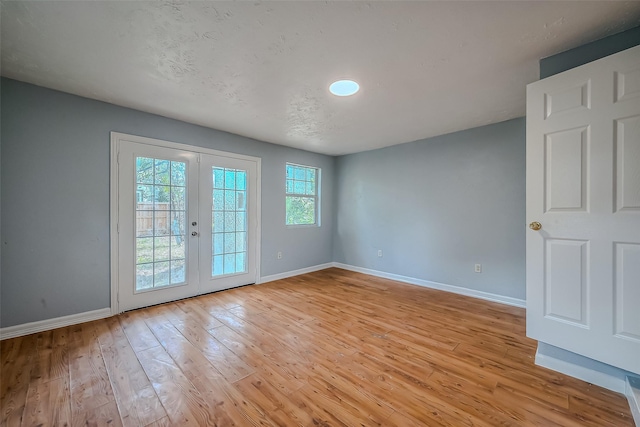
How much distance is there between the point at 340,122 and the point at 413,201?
186 cm

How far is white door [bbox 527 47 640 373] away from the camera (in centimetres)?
145

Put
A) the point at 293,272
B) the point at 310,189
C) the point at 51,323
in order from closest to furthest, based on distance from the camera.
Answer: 1. the point at 51,323
2. the point at 293,272
3. the point at 310,189

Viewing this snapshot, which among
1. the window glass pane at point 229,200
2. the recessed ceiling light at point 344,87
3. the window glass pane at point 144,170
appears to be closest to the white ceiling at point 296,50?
the recessed ceiling light at point 344,87

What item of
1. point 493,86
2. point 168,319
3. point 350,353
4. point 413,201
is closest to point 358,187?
point 413,201

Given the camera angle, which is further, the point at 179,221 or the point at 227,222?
the point at 227,222

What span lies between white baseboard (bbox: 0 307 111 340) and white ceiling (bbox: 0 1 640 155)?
90.9 inches

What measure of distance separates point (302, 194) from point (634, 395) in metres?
4.32

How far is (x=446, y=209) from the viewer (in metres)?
3.71

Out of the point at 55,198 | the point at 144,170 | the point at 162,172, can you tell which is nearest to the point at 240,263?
the point at 162,172

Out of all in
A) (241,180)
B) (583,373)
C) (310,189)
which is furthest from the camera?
(310,189)

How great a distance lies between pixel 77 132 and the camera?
8.36 ft

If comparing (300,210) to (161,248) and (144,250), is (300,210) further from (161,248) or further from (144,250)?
(144,250)

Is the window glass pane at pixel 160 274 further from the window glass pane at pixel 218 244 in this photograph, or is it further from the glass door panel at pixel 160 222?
the window glass pane at pixel 218 244

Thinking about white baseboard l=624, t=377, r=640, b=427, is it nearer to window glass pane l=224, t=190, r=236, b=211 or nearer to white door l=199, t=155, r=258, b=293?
white door l=199, t=155, r=258, b=293
